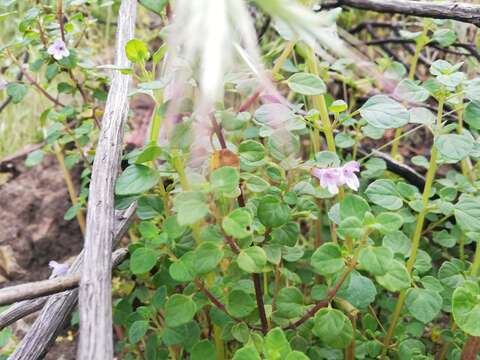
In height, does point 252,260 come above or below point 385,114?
below

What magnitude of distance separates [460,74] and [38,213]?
122 cm

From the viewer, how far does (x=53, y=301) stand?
83 centimetres

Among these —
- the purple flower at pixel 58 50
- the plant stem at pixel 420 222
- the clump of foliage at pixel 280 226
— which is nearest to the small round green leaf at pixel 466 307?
the clump of foliage at pixel 280 226

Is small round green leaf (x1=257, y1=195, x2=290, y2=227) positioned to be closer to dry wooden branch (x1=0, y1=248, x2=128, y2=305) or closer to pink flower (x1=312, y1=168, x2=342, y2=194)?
pink flower (x1=312, y1=168, x2=342, y2=194)

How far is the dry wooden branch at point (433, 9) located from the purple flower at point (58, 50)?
61 centimetres

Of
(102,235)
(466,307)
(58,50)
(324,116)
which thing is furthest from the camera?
(58,50)

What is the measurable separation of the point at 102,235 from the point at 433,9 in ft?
2.11

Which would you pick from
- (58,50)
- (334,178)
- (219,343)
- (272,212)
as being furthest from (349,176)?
(58,50)

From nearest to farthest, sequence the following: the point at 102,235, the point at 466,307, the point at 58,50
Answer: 1. the point at 102,235
2. the point at 466,307
3. the point at 58,50

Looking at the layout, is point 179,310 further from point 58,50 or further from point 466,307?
point 58,50

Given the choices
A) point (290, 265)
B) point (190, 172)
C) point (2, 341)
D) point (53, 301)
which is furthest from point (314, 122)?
point (2, 341)

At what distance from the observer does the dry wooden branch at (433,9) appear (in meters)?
0.89

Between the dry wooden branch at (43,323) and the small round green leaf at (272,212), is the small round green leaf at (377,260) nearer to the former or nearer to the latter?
the small round green leaf at (272,212)

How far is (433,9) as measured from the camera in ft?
3.04
